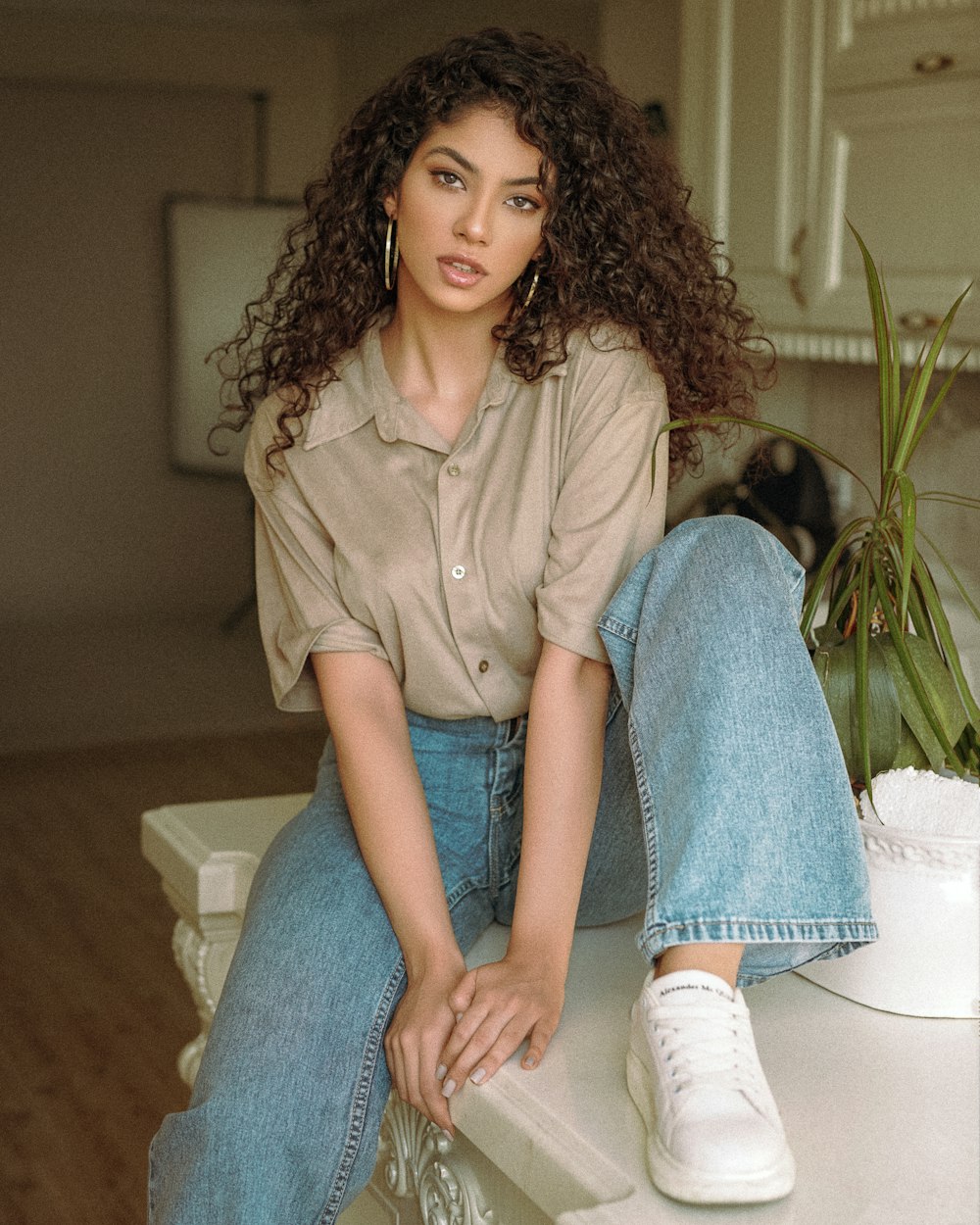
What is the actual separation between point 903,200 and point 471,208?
1.35 meters

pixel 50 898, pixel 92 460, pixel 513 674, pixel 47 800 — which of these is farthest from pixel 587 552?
pixel 92 460

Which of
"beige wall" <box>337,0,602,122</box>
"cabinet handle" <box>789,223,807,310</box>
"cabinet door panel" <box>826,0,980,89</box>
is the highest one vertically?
"beige wall" <box>337,0,602,122</box>

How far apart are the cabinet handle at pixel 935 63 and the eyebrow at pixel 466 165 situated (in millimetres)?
1229

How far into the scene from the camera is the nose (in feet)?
4.60

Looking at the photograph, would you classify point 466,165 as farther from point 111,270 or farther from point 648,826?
point 111,270

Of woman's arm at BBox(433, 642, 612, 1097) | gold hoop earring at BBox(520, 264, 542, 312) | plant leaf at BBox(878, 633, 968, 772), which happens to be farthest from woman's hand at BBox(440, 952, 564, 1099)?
gold hoop earring at BBox(520, 264, 542, 312)

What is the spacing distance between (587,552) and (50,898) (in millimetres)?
2270

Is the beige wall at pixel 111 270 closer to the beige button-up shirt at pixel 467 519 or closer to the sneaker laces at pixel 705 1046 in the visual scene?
the beige button-up shirt at pixel 467 519

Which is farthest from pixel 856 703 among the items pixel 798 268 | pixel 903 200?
pixel 798 268

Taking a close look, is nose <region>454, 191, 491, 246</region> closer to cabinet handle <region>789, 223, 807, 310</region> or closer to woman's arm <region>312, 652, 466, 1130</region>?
woman's arm <region>312, 652, 466, 1130</region>

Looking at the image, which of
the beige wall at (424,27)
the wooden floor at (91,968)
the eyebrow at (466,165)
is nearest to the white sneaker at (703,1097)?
the eyebrow at (466,165)

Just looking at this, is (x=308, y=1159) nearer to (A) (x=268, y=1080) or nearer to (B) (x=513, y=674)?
(A) (x=268, y=1080)

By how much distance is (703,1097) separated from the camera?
3.39 feet

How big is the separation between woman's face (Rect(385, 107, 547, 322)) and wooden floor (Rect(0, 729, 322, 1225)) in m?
1.40
